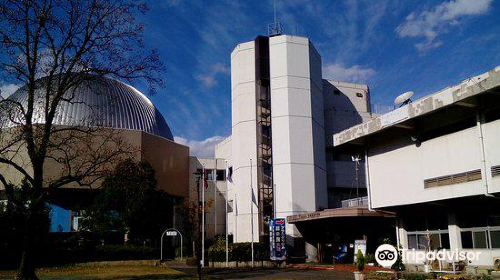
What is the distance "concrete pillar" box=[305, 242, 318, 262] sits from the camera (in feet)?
148

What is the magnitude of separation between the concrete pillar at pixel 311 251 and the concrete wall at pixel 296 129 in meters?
1.67

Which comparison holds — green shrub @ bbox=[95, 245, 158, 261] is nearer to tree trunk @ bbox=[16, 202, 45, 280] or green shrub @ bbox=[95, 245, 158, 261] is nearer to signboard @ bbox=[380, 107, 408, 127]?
tree trunk @ bbox=[16, 202, 45, 280]

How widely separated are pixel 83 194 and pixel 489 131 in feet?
142

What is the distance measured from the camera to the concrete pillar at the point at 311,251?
45.2 meters

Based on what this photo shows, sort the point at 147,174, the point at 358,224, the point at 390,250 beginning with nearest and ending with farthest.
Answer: the point at 390,250, the point at 358,224, the point at 147,174

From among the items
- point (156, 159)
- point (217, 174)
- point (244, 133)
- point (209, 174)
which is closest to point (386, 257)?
point (244, 133)

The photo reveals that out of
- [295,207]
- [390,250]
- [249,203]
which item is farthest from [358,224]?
[390,250]

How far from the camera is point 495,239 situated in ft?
84.1

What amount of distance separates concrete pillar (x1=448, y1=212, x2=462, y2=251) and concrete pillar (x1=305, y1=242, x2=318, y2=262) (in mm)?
18598

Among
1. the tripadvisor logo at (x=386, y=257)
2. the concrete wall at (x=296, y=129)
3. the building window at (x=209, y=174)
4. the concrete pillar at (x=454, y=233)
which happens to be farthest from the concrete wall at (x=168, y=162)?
the concrete pillar at (x=454, y=233)

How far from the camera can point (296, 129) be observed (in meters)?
47.8

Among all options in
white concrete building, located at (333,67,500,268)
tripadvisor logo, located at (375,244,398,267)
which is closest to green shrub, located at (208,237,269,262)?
white concrete building, located at (333,67,500,268)

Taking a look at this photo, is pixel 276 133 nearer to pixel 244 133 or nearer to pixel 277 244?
pixel 244 133

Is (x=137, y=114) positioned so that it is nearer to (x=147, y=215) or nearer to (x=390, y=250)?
(x=147, y=215)
